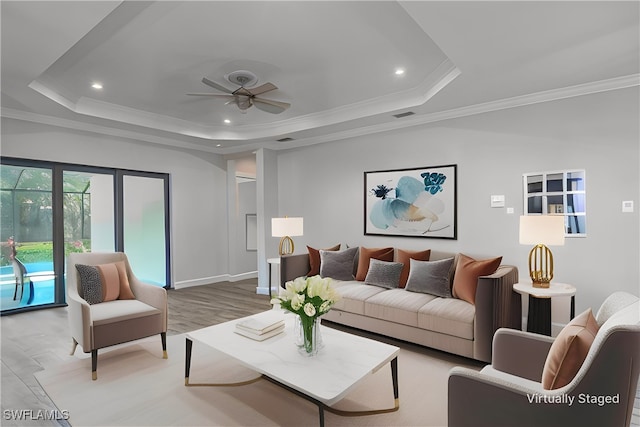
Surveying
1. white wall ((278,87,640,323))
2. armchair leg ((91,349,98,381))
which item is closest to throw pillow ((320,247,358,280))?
white wall ((278,87,640,323))

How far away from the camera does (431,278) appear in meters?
3.79

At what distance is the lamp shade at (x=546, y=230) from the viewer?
3.10 metres

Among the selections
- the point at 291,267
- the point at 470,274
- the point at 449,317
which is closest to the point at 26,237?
the point at 291,267

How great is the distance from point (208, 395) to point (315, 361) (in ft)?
3.06

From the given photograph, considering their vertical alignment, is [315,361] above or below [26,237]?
below

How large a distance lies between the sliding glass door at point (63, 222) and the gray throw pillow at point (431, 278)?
4402mm

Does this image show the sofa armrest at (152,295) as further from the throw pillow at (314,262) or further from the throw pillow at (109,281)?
the throw pillow at (314,262)

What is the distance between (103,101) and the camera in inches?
179

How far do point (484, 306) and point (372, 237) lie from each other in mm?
2299

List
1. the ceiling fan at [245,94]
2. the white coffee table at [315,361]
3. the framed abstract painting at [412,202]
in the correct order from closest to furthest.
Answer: the white coffee table at [315,361], the ceiling fan at [245,94], the framed abstract painting at [412,202]

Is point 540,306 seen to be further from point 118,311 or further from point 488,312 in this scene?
point 118,311

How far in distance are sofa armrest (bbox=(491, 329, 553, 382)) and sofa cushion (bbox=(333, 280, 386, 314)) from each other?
5.79ft

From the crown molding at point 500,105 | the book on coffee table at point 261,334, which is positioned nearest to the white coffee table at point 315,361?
the book on coffee table at point 261,334

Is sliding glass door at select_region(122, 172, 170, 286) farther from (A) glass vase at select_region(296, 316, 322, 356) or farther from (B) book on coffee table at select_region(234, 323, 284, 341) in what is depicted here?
(A) glass vase at select_region(296, 316, 322, 356)
